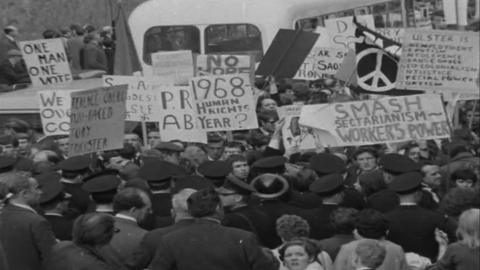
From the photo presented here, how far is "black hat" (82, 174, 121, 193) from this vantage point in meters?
10.5

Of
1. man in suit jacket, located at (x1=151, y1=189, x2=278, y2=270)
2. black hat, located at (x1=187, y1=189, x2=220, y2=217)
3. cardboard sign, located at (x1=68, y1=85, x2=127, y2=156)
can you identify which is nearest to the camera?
man in suit jacket, located at (x1=151, y1=189, x2=278, y2=270)

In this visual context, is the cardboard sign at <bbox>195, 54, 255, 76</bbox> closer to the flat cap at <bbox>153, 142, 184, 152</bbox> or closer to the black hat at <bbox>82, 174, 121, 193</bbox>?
the flat cap at <bbox>153, 142, 184, 152</bbox>

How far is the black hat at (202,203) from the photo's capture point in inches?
361

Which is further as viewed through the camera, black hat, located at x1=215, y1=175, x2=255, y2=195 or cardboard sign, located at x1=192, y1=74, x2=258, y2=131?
cardboard sign, located at x1=192, y1=74, x2=258, y2=131

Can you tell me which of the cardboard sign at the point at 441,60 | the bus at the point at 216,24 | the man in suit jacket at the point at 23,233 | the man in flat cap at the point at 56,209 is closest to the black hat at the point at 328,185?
the man in flat cap at the point at 56,209

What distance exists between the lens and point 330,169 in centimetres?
1200

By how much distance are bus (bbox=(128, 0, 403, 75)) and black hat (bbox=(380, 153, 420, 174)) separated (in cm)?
1224

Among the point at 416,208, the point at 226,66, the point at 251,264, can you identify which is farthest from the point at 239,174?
the point at 226,66

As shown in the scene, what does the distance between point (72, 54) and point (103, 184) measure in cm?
1432

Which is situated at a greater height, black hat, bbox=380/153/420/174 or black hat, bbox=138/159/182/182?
black hat, bbox=138/159/182/182

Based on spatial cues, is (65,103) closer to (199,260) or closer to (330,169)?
(330,169)

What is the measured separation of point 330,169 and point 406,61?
A: 1.48 metres

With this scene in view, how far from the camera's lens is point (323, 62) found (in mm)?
19312

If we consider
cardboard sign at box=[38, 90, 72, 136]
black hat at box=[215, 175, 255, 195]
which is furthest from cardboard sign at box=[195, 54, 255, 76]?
black hat at box=[215, 175, 255, 195]
